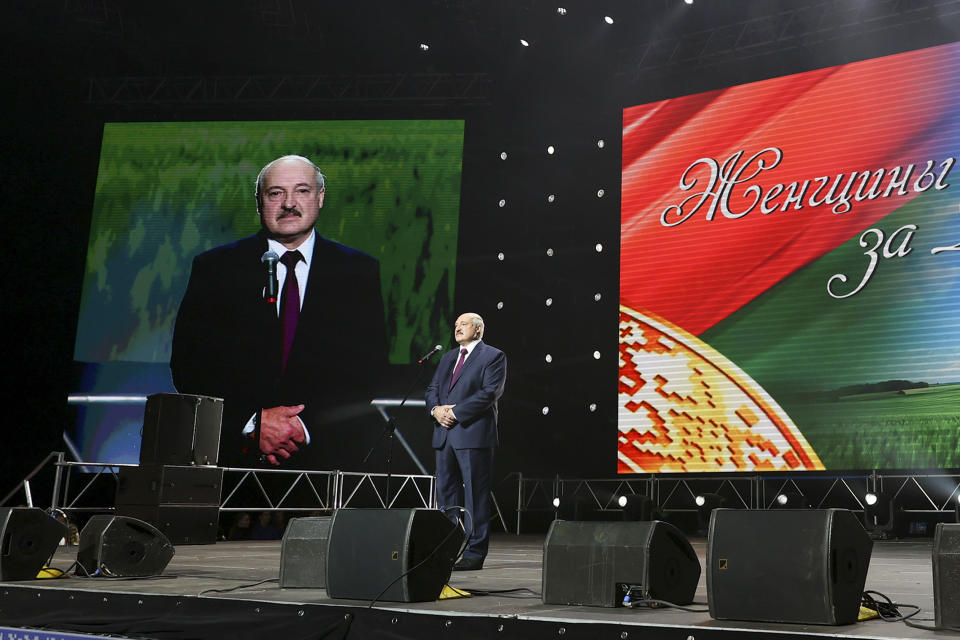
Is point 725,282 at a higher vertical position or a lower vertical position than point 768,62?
lower

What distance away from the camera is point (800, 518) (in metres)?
2.22

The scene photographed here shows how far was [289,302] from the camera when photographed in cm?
923

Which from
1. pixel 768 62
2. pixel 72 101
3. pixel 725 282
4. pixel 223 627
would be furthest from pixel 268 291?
pixel 223 627

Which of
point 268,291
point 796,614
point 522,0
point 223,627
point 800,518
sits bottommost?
point 223,627

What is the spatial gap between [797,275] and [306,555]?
5670 millimetres

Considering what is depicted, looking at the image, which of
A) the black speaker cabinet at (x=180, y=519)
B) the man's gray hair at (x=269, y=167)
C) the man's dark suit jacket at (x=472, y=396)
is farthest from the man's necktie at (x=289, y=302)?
the man's dark suit jacket at (x=472, y=396)

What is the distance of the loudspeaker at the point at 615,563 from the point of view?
2.51 meters

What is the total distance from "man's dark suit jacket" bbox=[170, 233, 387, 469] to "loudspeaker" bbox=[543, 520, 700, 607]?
252 inches

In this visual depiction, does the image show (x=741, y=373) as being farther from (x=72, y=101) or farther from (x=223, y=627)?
(x=72, y=101)

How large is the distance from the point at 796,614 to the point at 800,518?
22 centimetres

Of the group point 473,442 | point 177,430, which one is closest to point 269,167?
point 177,430

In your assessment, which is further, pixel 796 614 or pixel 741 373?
pixel 741 373

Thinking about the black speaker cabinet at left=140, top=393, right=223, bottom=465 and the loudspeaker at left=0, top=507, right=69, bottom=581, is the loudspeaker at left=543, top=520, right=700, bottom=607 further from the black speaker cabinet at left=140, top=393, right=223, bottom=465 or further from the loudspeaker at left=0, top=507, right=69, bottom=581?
the black speaker cabinet at left=140, top=393, right=223, bottom=465

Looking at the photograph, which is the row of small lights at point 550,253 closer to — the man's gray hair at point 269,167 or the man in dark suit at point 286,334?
the man in dark suit at point 286,334
